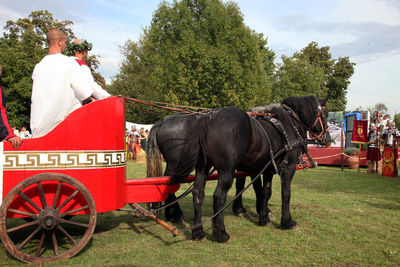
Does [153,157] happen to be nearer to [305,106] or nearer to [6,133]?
[6,133]

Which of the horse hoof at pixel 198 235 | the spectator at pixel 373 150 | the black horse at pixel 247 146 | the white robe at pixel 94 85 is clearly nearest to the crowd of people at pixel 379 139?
the spectator at pixel 373 150

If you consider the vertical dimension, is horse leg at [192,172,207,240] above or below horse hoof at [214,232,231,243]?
above

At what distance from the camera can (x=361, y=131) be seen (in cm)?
1370

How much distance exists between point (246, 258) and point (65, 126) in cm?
267

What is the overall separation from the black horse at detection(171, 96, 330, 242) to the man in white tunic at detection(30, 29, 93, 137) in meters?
1.70

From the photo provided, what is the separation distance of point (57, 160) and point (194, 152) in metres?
1.84

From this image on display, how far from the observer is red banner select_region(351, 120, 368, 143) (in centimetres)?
1353

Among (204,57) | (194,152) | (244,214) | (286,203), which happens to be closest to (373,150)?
(244,214)

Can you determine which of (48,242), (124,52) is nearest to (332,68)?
(124,52)

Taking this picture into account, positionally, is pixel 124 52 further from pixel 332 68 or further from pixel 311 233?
pixel 311 233

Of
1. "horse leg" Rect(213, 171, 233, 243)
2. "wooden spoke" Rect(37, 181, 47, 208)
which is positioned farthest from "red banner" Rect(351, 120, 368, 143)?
"wooden spoke" Rect(37, 181, 47, 208)

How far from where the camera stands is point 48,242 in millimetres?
4297

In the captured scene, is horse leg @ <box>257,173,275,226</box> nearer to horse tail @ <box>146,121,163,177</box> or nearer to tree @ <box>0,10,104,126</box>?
horse tail @ <box>146,121,163,177</box>

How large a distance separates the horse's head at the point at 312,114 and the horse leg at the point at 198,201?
7.41 feet
